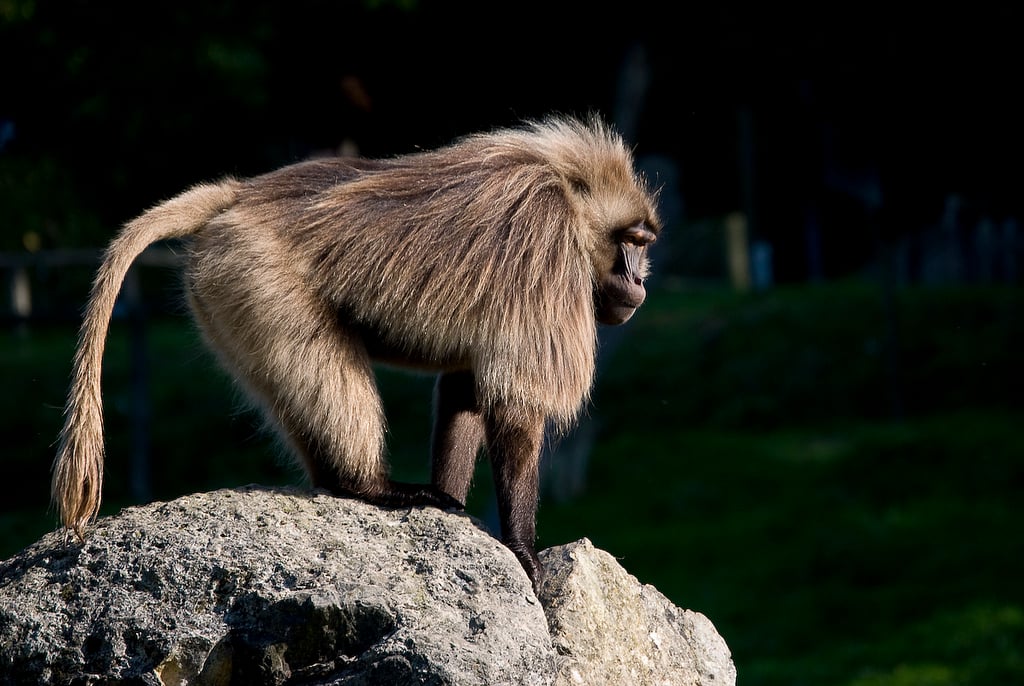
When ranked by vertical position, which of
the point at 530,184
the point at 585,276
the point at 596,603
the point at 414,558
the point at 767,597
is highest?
the point at 530,184

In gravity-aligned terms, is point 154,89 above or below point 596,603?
above

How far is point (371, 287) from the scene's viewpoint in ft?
15.8

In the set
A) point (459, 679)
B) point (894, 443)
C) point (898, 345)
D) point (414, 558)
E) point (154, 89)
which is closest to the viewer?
point (459, 679)

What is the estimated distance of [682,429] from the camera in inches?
572

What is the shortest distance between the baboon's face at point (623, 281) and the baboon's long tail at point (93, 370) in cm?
162

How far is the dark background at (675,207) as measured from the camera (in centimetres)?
1014

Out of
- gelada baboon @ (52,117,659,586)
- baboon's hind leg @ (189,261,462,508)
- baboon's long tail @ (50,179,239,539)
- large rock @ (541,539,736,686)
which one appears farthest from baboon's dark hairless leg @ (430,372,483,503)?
baboon's long tail @ (50,179,239,539)

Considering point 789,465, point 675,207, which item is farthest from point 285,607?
point 675,207

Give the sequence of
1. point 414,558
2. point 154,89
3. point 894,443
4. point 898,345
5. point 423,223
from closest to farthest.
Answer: point 414,558 < point 423,223 < point 154,89 < point 894,443 < point 898,345

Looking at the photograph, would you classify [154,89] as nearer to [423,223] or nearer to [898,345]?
[423,223]

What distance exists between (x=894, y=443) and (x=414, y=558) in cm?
929

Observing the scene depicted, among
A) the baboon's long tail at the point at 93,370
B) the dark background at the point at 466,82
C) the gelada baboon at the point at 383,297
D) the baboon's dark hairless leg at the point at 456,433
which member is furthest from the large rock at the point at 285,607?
the dark background at the point at 466,82

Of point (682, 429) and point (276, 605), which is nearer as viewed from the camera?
point (276, 605)

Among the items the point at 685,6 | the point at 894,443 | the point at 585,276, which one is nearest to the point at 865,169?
the point at 685,6
